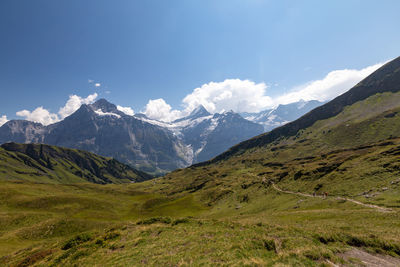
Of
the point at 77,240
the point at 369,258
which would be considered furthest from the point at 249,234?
the point at 77,240

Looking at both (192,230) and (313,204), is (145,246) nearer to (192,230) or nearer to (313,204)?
(192,230)

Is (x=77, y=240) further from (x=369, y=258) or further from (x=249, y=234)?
(x=369, y=258)

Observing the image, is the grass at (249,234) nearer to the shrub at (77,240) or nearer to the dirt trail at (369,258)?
the shrub at (77,240)

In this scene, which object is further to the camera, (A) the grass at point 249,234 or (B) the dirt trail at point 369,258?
(A) the grass at point 249,234

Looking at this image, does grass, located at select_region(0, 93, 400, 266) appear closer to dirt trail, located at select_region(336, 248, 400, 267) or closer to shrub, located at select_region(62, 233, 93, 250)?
shrub, located at select_region(62, 233, 93, 250)

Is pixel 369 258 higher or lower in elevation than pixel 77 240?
lower

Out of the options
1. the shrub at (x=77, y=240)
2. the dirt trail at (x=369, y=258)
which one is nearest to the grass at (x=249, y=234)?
the shrub at (x=77, y=240)

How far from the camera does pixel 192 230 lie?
84.1 ft

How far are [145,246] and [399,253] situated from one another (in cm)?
2640

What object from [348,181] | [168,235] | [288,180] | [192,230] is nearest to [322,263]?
[192,230]

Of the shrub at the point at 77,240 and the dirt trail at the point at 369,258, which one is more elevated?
the shrub at the point at 77,240

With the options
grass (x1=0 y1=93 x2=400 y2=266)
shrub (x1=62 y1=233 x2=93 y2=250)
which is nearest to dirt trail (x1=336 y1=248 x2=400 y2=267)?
grass (x1=0 y1=93 x2=400 y2=266)

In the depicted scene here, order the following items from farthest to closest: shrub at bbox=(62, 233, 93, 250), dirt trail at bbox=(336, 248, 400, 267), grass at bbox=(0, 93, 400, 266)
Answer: shrub at bbox=(62, 233, 93, 250)
grass at bbox=(0, 93, 400, 266)
dirt trail at bbox=(336, 248, 400, 267)

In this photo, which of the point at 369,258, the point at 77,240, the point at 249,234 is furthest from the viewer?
the point at 77,240
